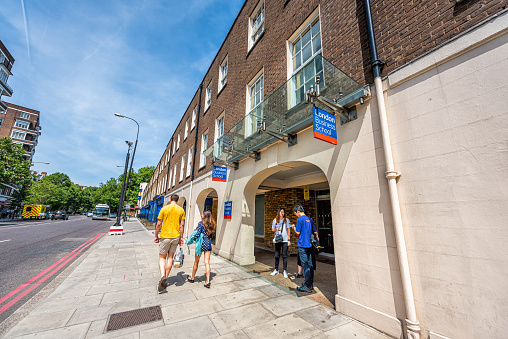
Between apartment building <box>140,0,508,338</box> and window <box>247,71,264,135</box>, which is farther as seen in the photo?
window <box>247,71,264,135</box>

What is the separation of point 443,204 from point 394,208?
0.58 metres

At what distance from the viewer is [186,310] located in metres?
3.62

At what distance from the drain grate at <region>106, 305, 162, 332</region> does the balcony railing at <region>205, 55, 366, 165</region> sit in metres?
4.44

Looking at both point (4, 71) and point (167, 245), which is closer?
point (167, 245)

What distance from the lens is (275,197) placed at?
11133mm

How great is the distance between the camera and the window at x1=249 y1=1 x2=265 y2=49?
9086 millimetres

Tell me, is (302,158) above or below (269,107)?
below

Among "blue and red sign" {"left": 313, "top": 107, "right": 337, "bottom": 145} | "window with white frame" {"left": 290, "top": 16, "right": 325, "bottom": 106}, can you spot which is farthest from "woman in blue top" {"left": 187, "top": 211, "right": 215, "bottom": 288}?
"window with white frame" {"left": 290, "top": 16, "right": 325, "bottom": 106}

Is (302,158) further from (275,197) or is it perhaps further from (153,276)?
(275,197)

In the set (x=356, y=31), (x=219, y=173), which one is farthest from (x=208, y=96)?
(x=356, y=31)

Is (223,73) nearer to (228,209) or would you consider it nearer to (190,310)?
(228,209)

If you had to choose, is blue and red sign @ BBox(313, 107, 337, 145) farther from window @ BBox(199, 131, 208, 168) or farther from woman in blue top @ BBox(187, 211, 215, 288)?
window @ BBox(199, 131, 208, 168)

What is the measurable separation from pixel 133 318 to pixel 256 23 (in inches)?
446

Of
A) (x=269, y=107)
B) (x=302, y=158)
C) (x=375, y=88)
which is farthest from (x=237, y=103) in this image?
(x=375, y=88)
